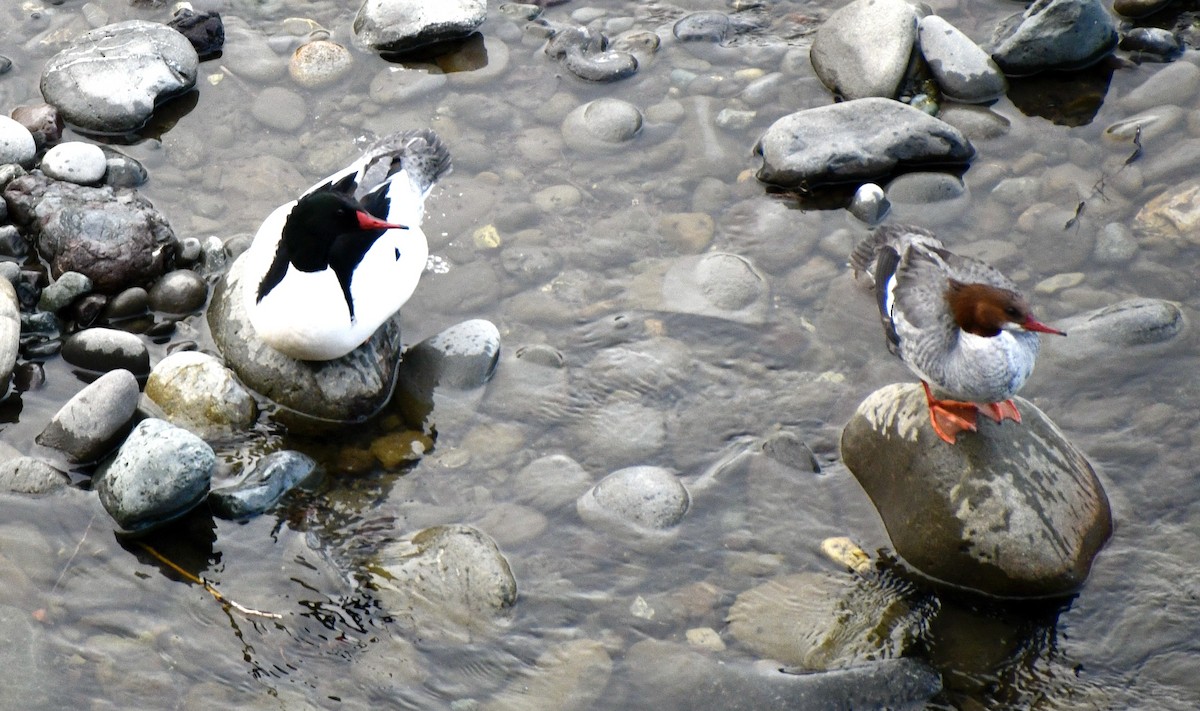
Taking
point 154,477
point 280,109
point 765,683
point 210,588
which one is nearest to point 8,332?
point 154,477

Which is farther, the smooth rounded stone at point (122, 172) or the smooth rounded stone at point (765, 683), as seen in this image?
the smooth rounded stone at point (122, 172)

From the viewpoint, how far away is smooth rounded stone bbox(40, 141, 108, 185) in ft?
23.3

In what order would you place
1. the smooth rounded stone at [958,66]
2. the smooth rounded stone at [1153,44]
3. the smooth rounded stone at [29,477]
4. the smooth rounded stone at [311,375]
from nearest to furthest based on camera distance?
the smooth rounded stone at [29,477] → the smooth rounded stone at [311,375] → the smooth rounded stone at [958,66] → the smooth rounded stone at [1153,44]

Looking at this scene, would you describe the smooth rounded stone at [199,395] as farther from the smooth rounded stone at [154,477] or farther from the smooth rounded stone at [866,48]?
the smooth rounded stone at [866,48]

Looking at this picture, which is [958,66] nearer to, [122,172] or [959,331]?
[959,331]

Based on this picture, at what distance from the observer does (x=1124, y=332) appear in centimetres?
624

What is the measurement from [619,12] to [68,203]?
4127mm

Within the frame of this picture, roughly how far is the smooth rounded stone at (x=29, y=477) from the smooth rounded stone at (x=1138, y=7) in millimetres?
7532

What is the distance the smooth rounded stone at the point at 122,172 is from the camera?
7363mm

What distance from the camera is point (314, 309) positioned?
19.4ft

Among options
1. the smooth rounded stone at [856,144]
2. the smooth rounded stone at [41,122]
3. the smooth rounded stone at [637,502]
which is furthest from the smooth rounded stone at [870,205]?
the smooth rounded stone at [41,122]

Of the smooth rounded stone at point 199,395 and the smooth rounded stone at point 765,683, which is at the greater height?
the smooth rounded stone at point 199,395

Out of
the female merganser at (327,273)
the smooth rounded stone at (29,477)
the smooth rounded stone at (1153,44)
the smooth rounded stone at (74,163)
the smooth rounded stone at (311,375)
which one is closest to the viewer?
the smooth rounded stone at (29,477)

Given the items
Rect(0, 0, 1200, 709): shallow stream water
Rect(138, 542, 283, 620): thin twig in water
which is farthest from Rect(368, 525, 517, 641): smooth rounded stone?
Rect(138, 542, 283, 620): thin twig in water
